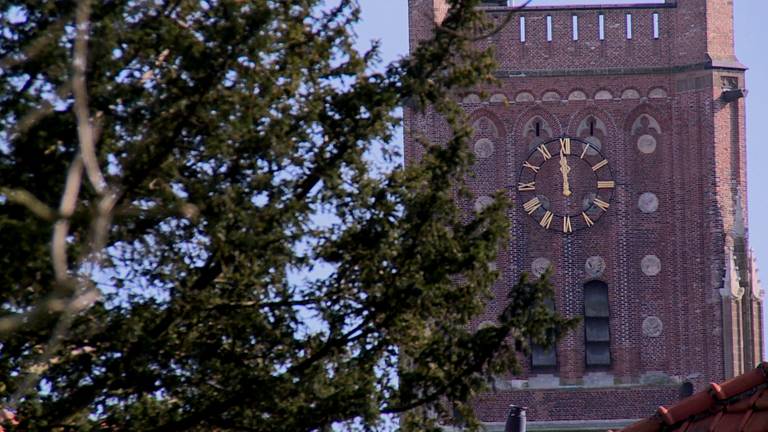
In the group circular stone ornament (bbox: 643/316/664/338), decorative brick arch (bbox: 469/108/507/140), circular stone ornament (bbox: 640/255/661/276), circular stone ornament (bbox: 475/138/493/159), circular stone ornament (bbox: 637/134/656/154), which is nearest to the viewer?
circular stone ornament (bbox: 643/316/664/338)

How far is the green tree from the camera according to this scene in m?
14.5

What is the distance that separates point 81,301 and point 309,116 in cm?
505

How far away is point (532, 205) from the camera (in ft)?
149

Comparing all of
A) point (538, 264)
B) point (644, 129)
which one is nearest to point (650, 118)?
point (644, 129)

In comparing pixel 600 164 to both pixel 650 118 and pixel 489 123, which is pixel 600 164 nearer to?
pixel 650 118

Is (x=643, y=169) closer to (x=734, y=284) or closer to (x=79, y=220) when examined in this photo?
(x=734, y=284)

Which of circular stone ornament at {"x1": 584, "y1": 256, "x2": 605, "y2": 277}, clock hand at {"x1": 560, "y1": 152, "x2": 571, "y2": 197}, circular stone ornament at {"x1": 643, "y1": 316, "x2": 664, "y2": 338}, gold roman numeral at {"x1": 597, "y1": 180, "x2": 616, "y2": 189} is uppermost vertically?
clock hand at {"x1": 560, "y1": 152, "x2": 571, "y2": 197}

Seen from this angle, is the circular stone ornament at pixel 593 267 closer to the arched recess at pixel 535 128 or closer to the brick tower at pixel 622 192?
the brick tower at pixel 622 192

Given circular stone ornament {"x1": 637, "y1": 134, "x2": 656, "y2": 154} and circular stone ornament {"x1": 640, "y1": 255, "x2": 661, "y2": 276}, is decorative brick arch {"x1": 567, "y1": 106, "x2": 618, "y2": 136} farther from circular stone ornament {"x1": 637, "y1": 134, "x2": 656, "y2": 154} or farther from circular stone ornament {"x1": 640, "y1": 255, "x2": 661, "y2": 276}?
circular stone ornament {"x1": 640, "y1": 255, "x2": 661, "y2": 276}

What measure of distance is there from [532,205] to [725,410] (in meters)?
31.3

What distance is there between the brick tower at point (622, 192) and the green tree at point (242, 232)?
94.1 ft

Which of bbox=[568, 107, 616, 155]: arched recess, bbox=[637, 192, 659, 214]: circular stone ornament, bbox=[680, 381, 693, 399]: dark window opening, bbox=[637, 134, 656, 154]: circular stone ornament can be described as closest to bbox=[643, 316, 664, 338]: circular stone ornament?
bbox=[680, 381, 693, 399]: dark window opening

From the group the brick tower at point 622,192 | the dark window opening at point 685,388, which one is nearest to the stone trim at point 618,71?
the brick tower at point 622,192

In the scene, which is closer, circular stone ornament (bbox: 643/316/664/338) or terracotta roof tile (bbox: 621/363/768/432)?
terracotta roof tile (bbox: 621/363/768/432)
